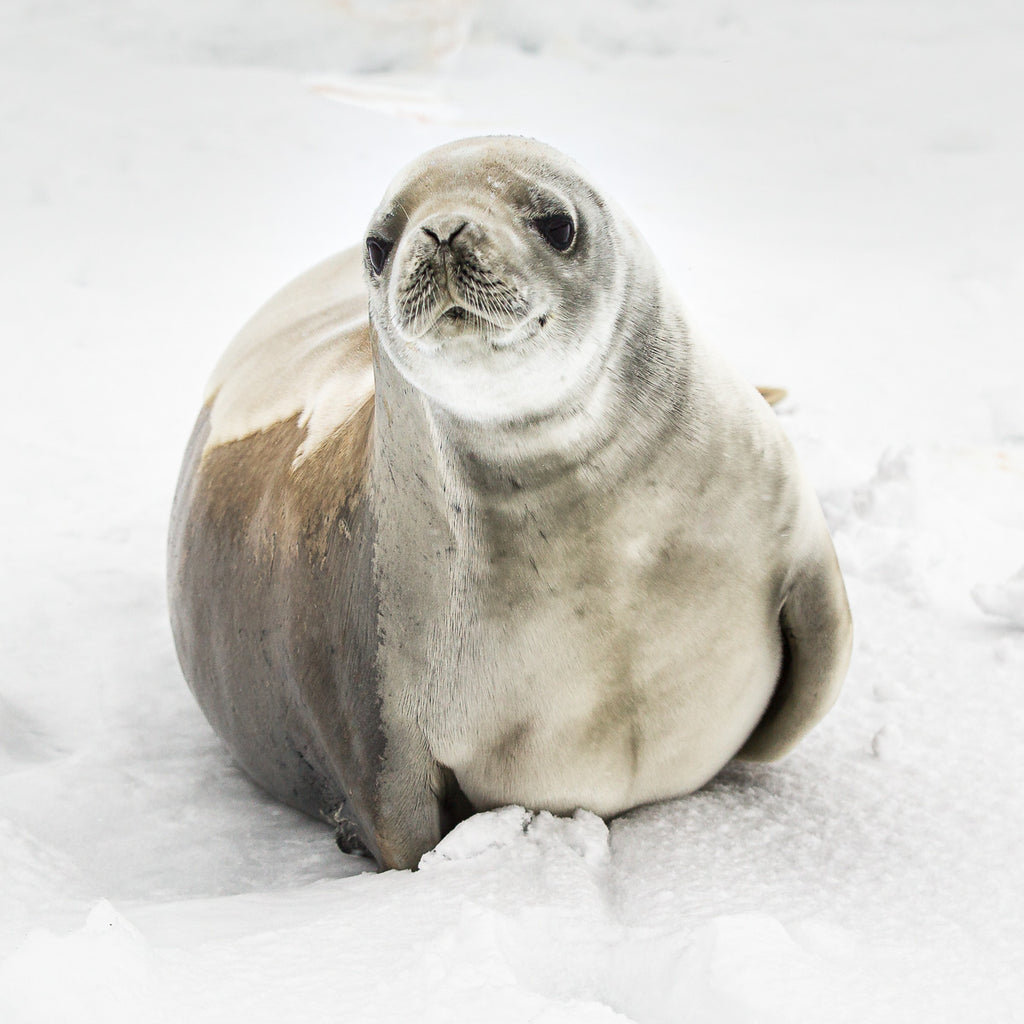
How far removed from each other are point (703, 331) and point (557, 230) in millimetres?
459

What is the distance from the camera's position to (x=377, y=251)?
1852 millimetres

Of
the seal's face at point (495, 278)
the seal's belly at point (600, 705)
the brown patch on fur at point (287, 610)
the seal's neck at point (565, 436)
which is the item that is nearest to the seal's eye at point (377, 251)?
the seal's face at point (495, 278)

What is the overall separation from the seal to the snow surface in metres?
0.14

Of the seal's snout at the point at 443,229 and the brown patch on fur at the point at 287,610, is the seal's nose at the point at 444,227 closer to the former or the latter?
the seal's snout at the point at 443,229

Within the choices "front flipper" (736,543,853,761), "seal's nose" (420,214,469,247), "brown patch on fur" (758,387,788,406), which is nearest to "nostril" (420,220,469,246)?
"seal's nose" (420,214,469,247)

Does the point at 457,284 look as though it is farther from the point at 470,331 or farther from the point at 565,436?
the point at 565,436

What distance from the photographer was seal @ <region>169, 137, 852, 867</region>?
1.73m

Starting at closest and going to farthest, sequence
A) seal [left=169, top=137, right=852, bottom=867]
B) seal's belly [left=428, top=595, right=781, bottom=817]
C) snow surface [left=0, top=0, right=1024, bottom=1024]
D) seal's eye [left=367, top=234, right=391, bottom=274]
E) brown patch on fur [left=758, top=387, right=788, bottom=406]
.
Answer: snow surface [left=0, top=0, right=1024, bottom=1024] < seal [left=169, top=137, right=852, bottom=867] < seal's eye [left=367, top=234, right=391, bottom=274] < seal's belly [left=428, top=595, right=781, bottom=817] < brown patch on fur [left=758, top=387, right=788, bottom=406]

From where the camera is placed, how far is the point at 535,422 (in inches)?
71.4

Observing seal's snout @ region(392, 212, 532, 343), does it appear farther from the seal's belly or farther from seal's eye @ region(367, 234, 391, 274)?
the seal's belly

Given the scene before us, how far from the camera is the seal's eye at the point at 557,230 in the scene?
173 centimetres

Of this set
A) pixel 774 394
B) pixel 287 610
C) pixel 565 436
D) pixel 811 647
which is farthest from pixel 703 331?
pixel 774 394

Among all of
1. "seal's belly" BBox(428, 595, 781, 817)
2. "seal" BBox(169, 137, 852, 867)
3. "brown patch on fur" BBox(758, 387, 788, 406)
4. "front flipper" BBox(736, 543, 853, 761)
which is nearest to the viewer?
"seal" BBox(169, 137, 852, 867)

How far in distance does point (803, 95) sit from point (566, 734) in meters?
6.13
